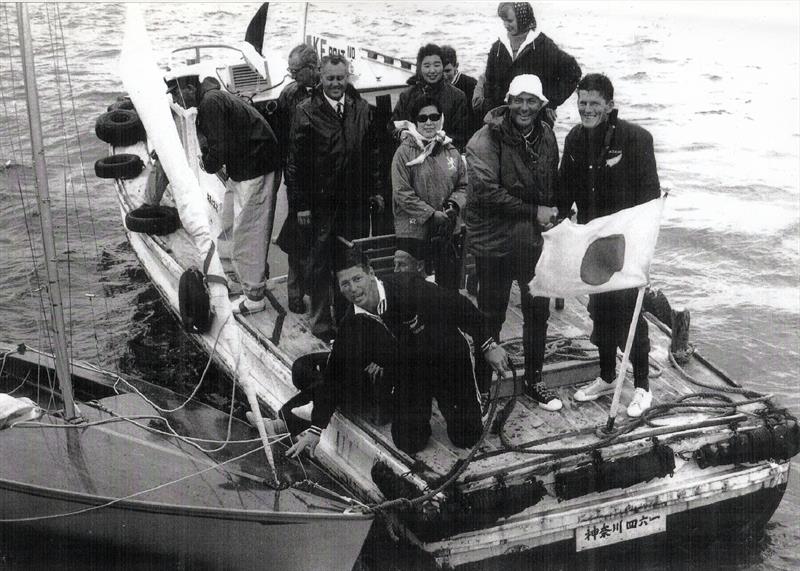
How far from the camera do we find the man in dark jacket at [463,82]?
7.75m

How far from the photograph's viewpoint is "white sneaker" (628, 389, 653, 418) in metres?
6.00

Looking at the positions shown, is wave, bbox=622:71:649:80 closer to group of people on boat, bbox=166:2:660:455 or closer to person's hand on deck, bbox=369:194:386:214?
group of people on boat, bbox=166:2:660:455

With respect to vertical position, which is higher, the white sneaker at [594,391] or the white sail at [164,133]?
the white sail at [164,133]

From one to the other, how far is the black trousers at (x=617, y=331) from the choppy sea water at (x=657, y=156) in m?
1.04

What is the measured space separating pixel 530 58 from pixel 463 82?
4.45ft

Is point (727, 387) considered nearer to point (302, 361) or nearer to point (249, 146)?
point (302, 361)

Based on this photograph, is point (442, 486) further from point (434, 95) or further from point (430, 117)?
point (434, 95)

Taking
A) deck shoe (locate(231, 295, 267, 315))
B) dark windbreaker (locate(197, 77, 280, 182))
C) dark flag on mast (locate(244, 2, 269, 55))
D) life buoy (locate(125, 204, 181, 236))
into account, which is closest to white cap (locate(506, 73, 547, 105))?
dark windbreaker (locate(197, 77, 280, 182))

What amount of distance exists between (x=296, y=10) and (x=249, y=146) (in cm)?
2538

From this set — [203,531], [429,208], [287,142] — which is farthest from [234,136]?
[203,531]

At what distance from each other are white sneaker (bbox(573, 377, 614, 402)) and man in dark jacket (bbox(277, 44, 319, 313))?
7.65ft

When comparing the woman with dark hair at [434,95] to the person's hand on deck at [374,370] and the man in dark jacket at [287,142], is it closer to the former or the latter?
the man in dark jacket at [287,142]

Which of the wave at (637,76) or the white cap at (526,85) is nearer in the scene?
the white cap at (526,85)

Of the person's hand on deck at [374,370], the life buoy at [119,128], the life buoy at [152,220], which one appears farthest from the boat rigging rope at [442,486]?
the life buoy at [119,128]
